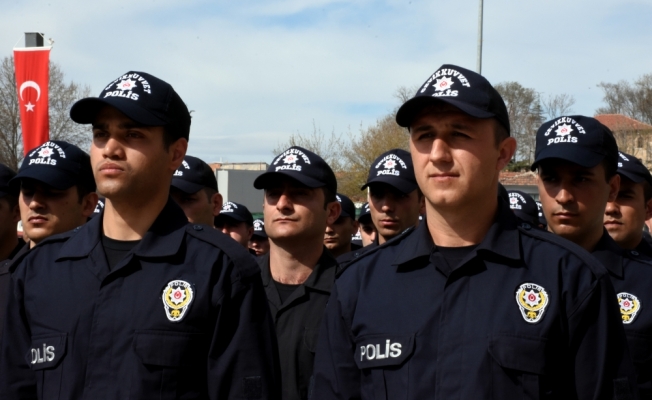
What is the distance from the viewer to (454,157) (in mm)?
2883

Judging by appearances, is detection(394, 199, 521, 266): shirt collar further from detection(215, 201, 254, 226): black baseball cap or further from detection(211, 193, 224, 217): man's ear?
detection(215, 201, 254, 226): black baseball cap

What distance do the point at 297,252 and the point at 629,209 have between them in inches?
83.9

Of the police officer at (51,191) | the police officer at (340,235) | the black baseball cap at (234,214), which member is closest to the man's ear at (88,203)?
the police officer at (51,191)

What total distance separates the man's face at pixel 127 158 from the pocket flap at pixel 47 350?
607mm

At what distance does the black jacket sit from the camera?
4.36 metres

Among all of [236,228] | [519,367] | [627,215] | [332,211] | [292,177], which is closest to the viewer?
[519,367]

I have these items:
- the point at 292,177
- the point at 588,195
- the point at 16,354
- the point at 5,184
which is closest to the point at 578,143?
the point at 588,195

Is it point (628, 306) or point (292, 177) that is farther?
point (292, 177)

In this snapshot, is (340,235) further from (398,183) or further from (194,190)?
(194,190)

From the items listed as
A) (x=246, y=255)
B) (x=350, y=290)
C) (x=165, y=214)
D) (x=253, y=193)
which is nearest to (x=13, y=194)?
(x=165, y=214)

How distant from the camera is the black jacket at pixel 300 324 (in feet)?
14.3

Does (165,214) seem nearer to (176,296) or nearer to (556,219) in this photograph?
(176,296)

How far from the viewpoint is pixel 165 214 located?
11.1 ft

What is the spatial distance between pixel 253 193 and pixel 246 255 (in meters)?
33.4
